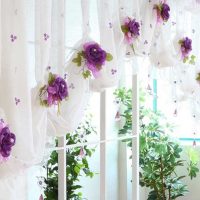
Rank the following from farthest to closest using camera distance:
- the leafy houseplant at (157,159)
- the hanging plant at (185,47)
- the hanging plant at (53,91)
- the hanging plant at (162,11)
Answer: the leafy houseplant at (157,159), the hanging plant at (185,47), the hanging plant at (162,11), the hanging plant at (53,91)

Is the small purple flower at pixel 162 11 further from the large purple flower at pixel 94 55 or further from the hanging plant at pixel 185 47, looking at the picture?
the large purple flower at pixel 94 55

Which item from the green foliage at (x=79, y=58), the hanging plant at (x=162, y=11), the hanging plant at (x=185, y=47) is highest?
the hanging plant at (x=162, y=11)

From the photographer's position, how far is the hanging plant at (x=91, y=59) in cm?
169

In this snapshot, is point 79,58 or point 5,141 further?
point 79,58

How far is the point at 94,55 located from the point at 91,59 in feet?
0.07

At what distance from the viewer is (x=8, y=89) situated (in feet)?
4.32

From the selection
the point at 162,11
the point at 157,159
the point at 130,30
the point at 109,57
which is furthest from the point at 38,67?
the point at 157,159

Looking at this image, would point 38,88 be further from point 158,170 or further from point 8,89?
point 158,170

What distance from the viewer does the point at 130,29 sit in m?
1.97

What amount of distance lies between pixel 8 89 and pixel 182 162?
110 inches

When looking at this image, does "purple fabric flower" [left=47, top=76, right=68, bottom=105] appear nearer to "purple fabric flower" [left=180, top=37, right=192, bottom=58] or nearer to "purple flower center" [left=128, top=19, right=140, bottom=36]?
"purple flower center" [left=128, top=19, right=140, bottom=36]

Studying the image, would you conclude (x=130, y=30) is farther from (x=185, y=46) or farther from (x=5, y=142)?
(x=5, y=142)

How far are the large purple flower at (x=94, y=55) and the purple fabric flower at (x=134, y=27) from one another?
28cm

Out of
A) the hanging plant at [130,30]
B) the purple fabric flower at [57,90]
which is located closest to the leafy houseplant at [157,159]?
the hanging plant at [130,30]
